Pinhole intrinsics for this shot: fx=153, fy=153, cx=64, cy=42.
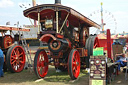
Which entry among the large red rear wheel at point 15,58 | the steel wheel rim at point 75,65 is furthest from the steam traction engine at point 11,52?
the steel wheel rim at point 75,65

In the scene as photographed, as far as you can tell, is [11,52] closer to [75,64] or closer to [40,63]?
[40,63]

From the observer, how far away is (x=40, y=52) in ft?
17.1

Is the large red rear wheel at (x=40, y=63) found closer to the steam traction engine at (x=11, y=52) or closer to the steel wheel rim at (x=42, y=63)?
the steel wheel rim at (x=42, y=63)

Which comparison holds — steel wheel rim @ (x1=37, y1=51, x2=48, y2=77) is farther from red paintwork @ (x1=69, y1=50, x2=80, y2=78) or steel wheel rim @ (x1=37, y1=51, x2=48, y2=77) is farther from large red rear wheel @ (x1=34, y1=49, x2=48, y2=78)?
red paintwork @ (x1=69, y1=50, x2=80, y2=78)

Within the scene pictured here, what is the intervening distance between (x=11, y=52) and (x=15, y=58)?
394mm

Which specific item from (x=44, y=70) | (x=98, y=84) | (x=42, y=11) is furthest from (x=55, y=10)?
(x=98, y=84)

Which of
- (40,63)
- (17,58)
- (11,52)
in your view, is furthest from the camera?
(17,58)

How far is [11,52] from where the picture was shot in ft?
20.7

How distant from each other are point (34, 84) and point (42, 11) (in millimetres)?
2326

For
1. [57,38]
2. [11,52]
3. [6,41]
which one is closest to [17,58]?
[11,52]

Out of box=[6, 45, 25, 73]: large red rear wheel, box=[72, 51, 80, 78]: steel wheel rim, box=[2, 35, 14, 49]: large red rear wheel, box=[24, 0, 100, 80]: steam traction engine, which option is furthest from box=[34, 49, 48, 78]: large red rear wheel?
box=[2, 35, 14, 49]: large red rear wheel

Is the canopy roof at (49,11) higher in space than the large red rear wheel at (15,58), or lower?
higher

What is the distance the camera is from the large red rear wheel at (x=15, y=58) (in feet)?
20.4

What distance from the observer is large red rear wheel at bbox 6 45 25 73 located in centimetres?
622
